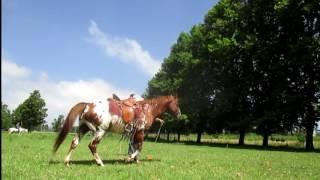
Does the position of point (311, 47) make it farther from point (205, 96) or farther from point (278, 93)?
point (205, 96)

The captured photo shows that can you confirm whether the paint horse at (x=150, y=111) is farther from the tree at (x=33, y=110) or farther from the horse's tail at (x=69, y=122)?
the tree at (x=33, y=110)

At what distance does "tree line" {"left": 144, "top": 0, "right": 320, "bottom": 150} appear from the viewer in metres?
45.4

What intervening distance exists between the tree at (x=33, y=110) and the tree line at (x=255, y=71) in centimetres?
4184

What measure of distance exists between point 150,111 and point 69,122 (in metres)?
3.59

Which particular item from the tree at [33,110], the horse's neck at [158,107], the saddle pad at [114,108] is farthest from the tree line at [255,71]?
the tree at [33,110]

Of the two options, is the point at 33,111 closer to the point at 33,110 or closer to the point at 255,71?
the point at 33,110

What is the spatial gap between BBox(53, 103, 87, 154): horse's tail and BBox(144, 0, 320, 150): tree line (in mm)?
30024

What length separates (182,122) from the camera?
216 ft

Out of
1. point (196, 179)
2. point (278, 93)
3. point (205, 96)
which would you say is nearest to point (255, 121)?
point (278, 93)

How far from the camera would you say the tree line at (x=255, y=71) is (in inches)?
1788

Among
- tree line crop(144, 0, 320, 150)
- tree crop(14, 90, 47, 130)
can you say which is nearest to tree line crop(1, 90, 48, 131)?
tree crop(14, 90, 47, 130)

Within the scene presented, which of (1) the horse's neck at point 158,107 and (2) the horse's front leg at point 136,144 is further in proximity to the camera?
(1) the horse's neck at point 158,107

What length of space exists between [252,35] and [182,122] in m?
19.5

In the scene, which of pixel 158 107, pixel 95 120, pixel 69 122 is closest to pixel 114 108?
pixel 95 120
